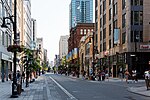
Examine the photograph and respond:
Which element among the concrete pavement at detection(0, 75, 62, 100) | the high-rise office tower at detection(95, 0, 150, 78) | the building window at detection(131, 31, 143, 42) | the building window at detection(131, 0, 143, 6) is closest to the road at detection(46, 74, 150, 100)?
the concrete pavement at detection(0, 75, 62, 100)

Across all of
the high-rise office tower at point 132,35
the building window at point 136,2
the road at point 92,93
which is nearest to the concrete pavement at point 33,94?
the road at point 92,93

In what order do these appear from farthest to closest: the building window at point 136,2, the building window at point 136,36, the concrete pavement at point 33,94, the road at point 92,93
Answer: the building window at point 136,2 < the building window at point 136,36 < the road at point 92,93 < the concrete pavement at point 33,94

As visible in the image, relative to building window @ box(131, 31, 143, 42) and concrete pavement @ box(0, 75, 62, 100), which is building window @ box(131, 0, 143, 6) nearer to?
building window @ box(131, 31, 143, 42)

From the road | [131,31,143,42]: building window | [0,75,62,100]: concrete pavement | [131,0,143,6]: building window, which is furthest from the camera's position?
[131,0,143,6]: building window

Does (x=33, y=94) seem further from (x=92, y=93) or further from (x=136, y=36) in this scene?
(x=136, y=36)

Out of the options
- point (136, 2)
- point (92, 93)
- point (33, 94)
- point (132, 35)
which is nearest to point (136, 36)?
point (132, 35)

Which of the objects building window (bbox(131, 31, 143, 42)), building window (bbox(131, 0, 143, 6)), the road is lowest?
the road

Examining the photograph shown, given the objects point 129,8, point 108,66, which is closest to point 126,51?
point 129,8

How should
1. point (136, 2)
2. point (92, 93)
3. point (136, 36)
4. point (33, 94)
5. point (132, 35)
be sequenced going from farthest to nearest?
point (136, 2) → point (132, 35) → point (136, 36) → point (92, 93) → point (33, 94)

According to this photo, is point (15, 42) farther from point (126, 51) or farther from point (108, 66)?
point (108, 66)

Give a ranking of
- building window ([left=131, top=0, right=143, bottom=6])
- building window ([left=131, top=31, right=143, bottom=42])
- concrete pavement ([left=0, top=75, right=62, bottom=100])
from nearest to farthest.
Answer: concrete pavement ([left=0, top=75, right=62, bottom=100]) < building window ([left=131, top=31, right=143, bottom=42]) < building window ([left=131, top=0, right=143, bottom=6])

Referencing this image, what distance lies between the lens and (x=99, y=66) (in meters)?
91.3

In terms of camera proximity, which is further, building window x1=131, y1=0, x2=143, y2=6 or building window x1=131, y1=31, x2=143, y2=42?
building window x1=131, y1=0, x2=143, y2=6

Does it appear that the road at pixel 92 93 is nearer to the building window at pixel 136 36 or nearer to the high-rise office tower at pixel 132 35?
the high-rise office tower at pixel 132 35
